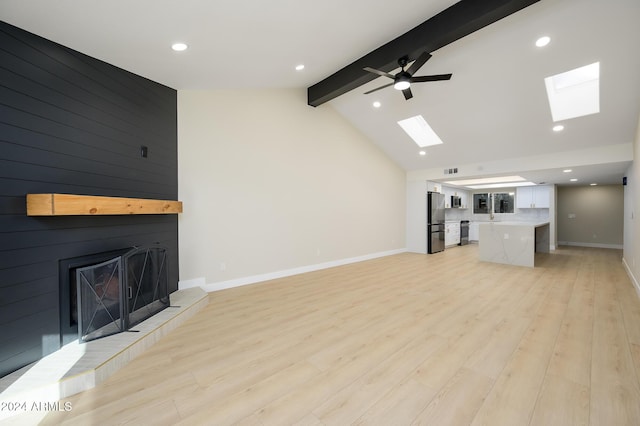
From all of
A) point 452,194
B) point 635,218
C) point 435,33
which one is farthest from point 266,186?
point 452,194

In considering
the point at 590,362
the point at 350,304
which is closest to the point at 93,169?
the point at 350,304

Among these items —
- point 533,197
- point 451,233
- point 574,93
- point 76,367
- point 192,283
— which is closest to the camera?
point 76,367

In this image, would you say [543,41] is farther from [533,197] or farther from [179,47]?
[533,197]

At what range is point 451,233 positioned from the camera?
938 cm

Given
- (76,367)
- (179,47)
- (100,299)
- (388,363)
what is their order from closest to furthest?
(76,367) → (388,363) → (100,299) → (179,47)

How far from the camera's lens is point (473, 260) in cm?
683

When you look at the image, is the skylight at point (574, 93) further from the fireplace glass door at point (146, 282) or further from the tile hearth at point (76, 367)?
the tile hearth at point (76, 367)

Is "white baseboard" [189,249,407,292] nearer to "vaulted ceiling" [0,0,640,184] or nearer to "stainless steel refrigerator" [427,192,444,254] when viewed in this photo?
"stainless steel refrigerator" [427,192,444,254]

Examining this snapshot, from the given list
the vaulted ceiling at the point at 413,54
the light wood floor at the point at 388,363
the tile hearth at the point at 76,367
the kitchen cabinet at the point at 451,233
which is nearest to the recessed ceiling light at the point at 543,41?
the vaulted ceiling at the point at 413,54

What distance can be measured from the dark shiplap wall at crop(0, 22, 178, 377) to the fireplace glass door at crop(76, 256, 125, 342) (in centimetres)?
18

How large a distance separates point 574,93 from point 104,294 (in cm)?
697

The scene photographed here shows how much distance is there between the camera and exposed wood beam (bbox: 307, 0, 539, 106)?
9.28 ft

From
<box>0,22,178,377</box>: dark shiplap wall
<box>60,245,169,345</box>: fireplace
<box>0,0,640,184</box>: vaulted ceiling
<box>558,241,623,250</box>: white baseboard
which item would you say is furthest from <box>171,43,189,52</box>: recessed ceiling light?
<box>558,241,623,250</box>: white baseboard

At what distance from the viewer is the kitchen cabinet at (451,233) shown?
9086 millimetres
